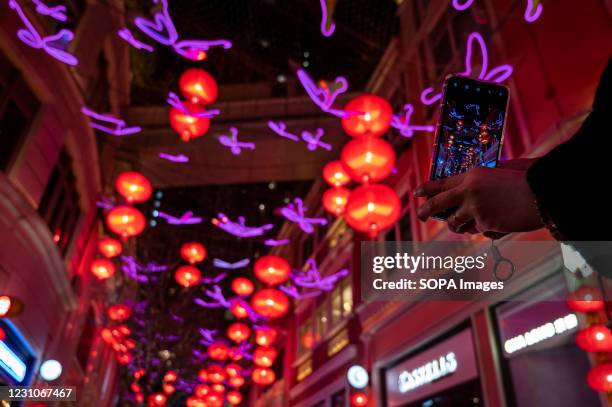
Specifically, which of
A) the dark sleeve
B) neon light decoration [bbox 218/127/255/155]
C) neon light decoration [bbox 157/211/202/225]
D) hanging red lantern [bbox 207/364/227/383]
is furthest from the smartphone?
hanging red lantern [bbox 207/364/227/383]

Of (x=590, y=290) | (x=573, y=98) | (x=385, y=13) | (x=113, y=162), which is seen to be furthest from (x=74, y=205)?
(x=590, y=290)

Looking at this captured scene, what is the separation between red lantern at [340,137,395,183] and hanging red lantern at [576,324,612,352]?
2.74 m

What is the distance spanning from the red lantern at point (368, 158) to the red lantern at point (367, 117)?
0.17m

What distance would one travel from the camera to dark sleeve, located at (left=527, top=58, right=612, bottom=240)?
0.95 m

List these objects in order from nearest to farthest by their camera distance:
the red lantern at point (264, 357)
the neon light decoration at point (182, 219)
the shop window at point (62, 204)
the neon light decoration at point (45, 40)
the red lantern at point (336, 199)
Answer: the neon light decoration at point (45, 40)
the red lantern at point (336, 199)
the neon light decoration at point (182, 219)
the shop window at point (62, 204)
the red lantern at point (264, 357)

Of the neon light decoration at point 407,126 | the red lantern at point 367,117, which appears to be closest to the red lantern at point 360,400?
the neon light decoration at point 407,126

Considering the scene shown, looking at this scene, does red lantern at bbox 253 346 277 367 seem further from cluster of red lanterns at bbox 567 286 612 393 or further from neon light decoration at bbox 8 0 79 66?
cluster of red lanterns at bbox 567 286 612 393

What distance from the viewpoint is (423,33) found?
Answer: 35.0 feet

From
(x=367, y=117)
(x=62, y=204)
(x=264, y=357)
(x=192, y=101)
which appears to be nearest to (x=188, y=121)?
(x=192, y=101)

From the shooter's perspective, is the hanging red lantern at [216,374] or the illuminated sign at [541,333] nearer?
the illuminated sign at [541,333]

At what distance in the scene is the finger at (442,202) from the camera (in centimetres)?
122

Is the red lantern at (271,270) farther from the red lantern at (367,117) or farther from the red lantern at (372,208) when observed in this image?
the red lantern at (367,117)

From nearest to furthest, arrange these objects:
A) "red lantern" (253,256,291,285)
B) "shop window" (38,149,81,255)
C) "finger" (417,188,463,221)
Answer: "finger" (417,188,463,221) → "red lantern" (253,256,291,285) → "shop window" (38,149,81,255)

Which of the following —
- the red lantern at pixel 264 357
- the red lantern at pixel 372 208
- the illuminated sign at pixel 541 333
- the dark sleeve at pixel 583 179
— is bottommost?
the dark sleeve at pixel 583 179
